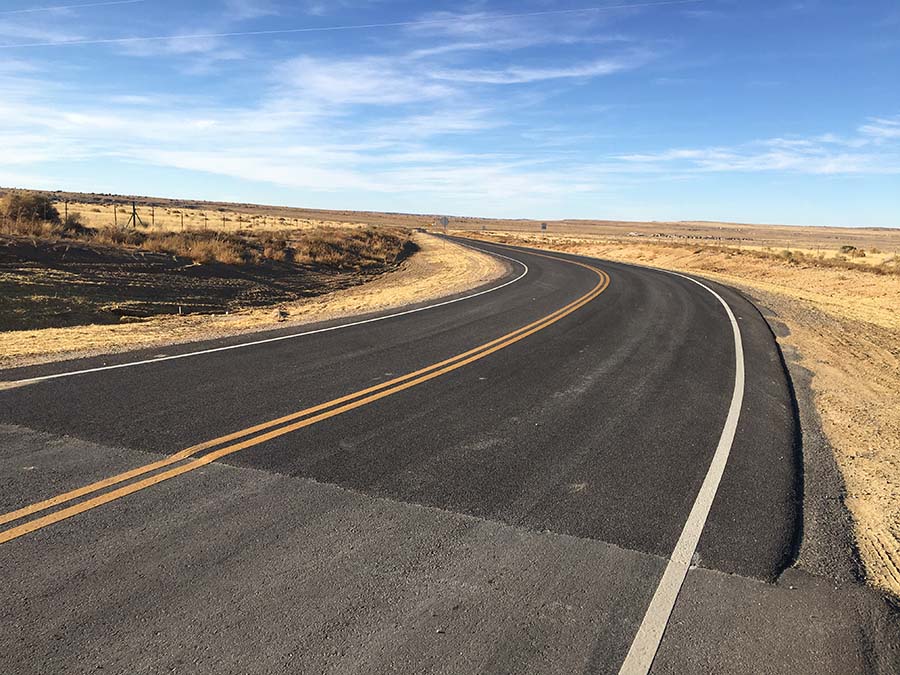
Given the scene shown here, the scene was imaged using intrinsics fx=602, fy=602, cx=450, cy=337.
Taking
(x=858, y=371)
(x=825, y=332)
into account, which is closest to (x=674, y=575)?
(x=858, y=371)

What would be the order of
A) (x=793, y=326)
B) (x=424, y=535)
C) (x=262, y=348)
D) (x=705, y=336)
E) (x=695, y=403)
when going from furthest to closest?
(x=793, y=326) < (x=705, y=336) < (x=262, y=348) < (x=695, y=403) < (x=424, y=535)

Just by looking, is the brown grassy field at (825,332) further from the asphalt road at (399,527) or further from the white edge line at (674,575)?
the white edge line at (674,575)

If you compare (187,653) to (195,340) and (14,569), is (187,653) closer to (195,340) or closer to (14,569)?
(14,569)

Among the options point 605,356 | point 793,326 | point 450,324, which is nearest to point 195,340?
point 450,324

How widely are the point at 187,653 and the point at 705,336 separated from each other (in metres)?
12.2

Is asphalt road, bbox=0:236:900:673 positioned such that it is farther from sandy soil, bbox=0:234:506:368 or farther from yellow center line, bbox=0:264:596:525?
sandy soil, bbox=0:234:506:368

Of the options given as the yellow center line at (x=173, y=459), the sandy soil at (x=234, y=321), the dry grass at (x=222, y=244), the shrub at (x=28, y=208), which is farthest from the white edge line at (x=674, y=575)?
the shrub at (x=28, y=208)

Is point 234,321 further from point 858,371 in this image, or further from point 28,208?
point 28,208

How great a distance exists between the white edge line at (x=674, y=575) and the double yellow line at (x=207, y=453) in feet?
12.0

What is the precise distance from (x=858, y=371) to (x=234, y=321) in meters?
13.4

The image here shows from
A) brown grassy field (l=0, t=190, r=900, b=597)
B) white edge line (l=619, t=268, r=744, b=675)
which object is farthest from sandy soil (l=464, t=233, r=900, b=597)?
white edge line (l=619, t=268, r=744, b=675)

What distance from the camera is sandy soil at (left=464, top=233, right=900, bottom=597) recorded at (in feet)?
16.2

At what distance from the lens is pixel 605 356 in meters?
10.4

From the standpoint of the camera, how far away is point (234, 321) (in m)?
14.9
